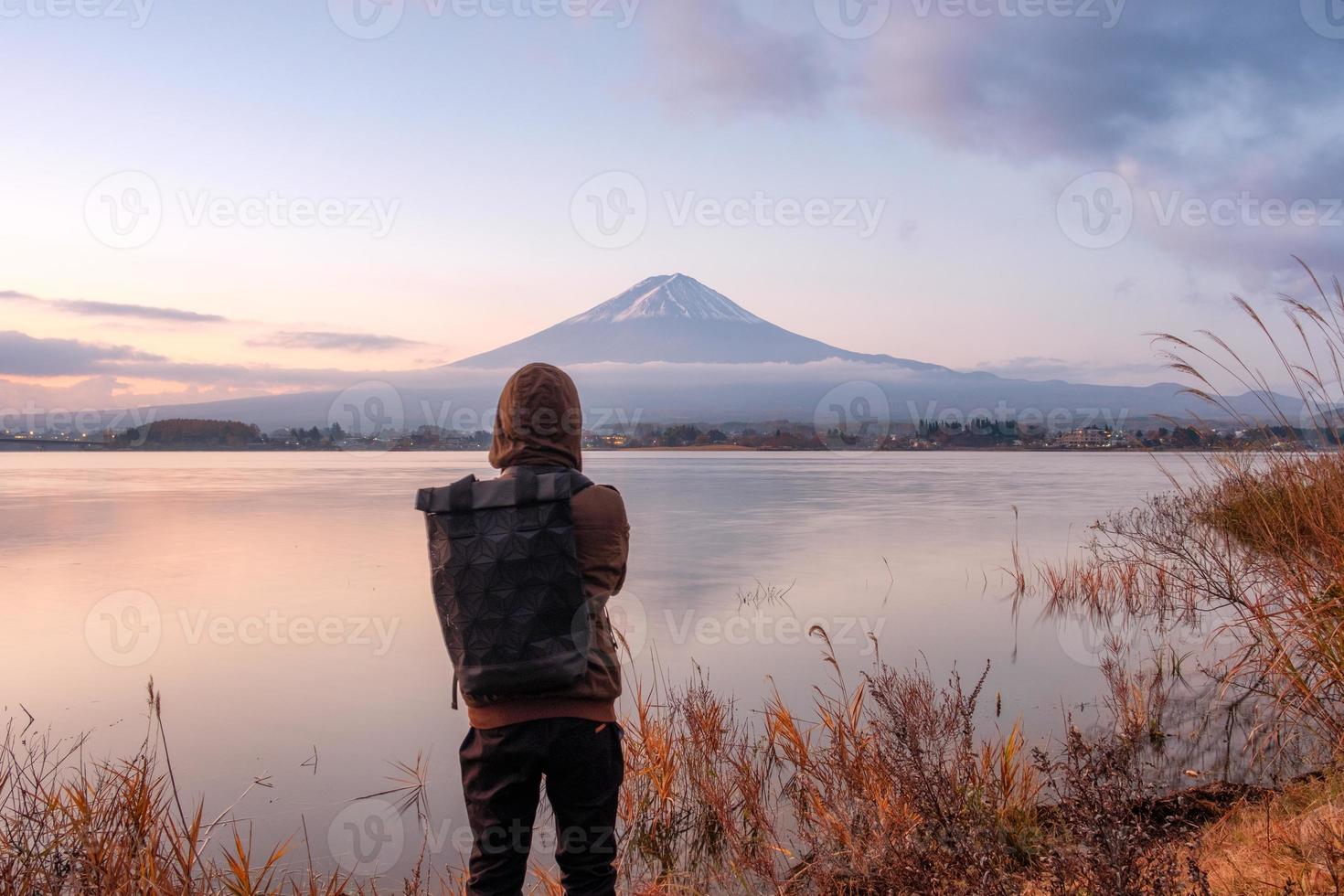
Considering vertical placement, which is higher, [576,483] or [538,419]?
[538,419]

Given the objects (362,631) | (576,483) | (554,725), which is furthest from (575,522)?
(362,631)

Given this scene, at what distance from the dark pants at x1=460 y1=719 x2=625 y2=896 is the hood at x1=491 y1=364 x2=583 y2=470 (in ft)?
2.56

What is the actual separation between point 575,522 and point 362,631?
9.46m

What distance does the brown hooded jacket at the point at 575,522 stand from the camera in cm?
250

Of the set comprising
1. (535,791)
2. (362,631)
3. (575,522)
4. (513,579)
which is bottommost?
(362,631)

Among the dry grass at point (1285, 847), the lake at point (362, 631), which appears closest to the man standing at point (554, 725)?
the dry grass at point (1285, 847)

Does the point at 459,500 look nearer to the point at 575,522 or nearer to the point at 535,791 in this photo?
the point at 575,522

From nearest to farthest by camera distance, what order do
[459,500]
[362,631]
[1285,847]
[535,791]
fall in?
[459,500]
[535,791]
[1285,847]
[362,631]

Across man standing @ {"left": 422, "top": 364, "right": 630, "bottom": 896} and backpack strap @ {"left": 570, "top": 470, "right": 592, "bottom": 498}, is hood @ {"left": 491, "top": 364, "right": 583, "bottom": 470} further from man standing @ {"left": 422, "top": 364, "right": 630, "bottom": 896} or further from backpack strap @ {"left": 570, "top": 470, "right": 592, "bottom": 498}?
backpack strap @ {"left": 570, "top": 470, "right": 592, "bottom": 498}

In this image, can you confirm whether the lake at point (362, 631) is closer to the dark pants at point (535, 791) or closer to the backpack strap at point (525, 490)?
the dark pants at point (535, 791)

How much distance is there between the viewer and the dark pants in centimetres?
249

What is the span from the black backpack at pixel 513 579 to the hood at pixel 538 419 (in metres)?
0.20

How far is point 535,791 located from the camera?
8.50 ft

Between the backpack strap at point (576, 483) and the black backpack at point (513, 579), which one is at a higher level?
the backpack strap at point (576, 483)
